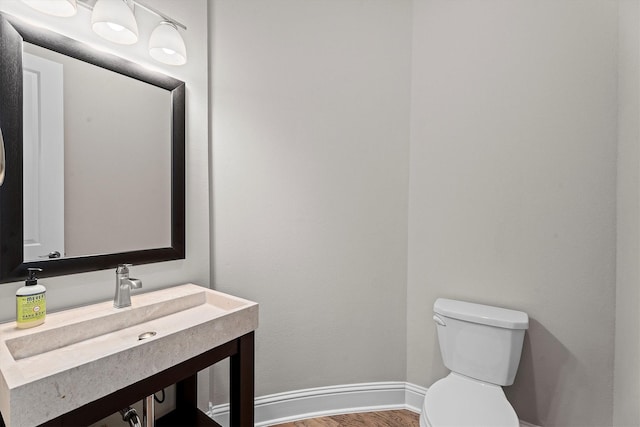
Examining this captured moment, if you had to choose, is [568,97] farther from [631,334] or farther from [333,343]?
[333,343]

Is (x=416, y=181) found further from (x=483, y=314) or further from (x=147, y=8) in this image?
(x=147, y=8)

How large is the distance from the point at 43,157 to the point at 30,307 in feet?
1.61

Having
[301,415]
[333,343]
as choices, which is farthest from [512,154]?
[301,415]

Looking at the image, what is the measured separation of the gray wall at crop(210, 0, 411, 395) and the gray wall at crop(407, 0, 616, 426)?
0.60 ft

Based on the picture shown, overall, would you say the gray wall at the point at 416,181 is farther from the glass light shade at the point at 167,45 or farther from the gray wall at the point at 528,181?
the glass light shade at the point at 167,45

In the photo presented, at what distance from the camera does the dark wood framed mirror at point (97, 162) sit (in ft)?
3.19

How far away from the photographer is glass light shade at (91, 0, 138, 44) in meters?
1.09

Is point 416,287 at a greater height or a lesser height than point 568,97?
lesser

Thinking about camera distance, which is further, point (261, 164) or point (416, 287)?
point (416, 287)

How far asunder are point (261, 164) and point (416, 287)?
1175 mm

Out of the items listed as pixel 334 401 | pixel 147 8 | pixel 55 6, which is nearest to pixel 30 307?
pixel 55 6

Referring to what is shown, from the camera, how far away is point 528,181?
1574 millimetres

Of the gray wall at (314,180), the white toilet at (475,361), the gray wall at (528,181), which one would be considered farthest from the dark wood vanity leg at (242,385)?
the gray wall at (528,181)

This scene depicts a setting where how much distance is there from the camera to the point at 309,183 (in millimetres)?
1764
